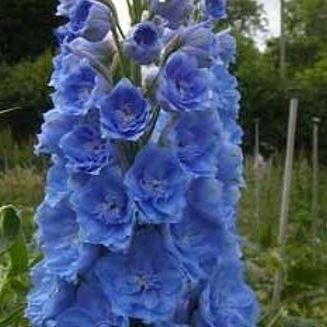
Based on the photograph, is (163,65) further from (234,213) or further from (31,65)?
(31,65)

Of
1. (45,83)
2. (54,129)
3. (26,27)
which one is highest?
(54,129)

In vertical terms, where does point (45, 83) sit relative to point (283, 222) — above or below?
below

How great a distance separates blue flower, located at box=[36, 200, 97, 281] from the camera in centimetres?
181

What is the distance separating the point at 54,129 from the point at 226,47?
39 centimetres

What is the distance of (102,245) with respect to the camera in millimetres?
1812

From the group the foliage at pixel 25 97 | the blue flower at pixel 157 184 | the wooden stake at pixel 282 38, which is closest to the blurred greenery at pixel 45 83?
the foliage at pixel 25 97

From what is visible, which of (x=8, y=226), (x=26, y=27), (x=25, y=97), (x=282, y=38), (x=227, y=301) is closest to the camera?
(x=227, y=301)

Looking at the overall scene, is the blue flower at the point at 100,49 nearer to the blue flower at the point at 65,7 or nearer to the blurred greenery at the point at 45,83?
the blue flower at the point at 65,7

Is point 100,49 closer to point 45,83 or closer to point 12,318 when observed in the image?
point 12,318

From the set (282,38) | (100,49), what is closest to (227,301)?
(100,49)

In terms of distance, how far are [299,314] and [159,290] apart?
6.45ft

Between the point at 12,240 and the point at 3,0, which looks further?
the point at 3,0

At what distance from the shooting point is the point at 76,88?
1.87m

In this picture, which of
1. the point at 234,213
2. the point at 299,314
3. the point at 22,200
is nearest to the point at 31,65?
the point at 22,200
